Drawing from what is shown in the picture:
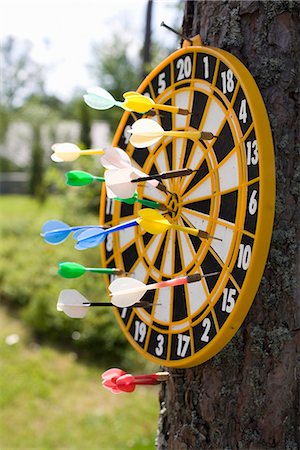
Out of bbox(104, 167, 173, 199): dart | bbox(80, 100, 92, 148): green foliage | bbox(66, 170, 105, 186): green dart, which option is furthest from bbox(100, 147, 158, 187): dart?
bbox(80, 100, 92, 148): green foliage

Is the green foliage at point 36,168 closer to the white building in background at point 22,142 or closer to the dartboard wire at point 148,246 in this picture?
the white building in background at point 22,142

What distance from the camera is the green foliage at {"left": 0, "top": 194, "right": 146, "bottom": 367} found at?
148 inches

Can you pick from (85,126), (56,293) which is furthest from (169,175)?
(85,126)

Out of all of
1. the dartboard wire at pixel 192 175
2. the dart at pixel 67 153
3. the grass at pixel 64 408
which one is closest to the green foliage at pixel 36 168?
the grass at pixel 64 408

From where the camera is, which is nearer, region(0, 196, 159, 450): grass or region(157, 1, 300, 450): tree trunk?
region(157, 1, 300, 450): tree trunk

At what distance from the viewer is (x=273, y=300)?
2.42 ft

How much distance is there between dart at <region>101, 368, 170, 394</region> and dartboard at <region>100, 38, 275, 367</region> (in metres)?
0.02

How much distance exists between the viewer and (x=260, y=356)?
29.2 inches

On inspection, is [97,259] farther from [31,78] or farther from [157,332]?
[31,78]

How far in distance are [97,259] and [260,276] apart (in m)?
3.31

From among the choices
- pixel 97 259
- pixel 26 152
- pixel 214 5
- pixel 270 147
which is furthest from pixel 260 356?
pixel 26 152

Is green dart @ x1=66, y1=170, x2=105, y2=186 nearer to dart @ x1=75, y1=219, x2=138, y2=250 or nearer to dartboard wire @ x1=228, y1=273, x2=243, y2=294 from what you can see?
dart @ x1=75, y1=219, x2=138, y2=250

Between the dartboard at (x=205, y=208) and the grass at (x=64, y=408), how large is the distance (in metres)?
1.75

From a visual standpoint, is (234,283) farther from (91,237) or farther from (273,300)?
(91,237)
